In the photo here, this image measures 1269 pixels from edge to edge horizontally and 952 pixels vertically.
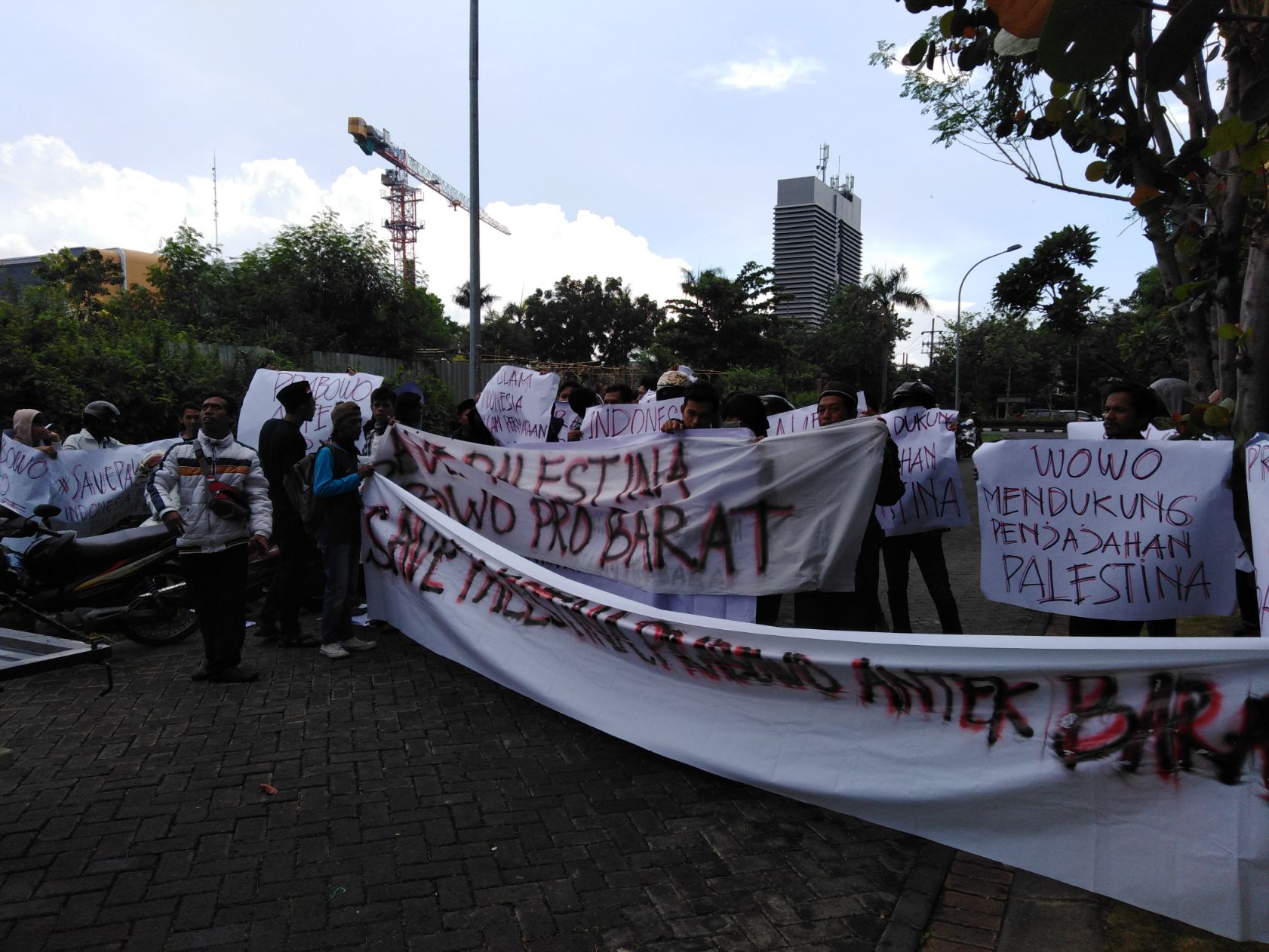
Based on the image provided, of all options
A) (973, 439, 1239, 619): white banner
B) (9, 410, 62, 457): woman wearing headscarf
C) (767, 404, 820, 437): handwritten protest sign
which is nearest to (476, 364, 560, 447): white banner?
(767, 404, 820, 437): handwritten protest sign

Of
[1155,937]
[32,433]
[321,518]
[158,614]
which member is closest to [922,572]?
[1155,937]

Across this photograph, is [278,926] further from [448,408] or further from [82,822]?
[448,408]

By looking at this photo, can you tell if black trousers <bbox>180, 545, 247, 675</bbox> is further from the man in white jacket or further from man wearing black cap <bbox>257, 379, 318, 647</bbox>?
man wearing black cap <bbox>257, 379, 318, 647</bbox>

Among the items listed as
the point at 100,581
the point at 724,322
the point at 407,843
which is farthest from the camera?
the point at 724,322

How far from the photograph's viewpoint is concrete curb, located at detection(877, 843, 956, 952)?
9.24 ft

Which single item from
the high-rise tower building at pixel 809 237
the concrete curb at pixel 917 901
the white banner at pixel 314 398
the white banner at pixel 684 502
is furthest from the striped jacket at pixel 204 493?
the high-rise tower building at pixel 809 237

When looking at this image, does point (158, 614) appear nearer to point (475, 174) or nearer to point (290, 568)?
point (290, 568)

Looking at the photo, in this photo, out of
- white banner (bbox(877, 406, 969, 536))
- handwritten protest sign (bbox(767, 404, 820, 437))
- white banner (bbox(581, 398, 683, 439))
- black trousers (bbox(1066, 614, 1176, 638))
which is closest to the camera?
black trousers (bbox(1066, 614, 1176, 638))

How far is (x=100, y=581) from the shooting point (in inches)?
237

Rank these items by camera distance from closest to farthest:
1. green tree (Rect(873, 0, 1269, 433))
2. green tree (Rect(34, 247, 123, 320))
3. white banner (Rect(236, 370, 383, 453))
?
green tree (Rect(873, 0, 1269, 433)) → white banner (Rect(236, 370, 383, 453)) → green tree (Rect(34, 247, 123, 320))

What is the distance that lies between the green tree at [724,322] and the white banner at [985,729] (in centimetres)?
4149

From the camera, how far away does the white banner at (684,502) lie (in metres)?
4.07

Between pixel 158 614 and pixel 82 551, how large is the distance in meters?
0.66

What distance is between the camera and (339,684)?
5.31m
